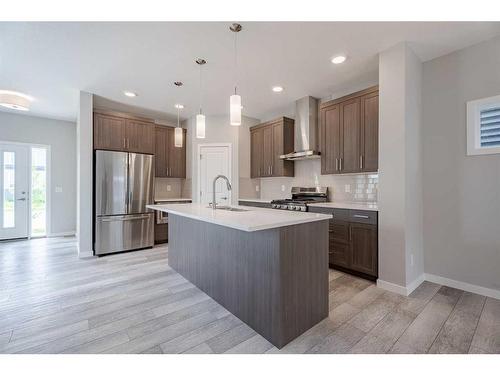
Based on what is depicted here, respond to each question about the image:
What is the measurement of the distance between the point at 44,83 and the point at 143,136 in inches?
61.7

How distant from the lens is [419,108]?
2.87 m

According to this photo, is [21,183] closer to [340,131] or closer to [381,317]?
[340,131]

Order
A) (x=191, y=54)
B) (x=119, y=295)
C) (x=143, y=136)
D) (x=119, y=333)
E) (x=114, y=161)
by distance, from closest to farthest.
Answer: (x=119, y=333), (x=119, y=295), (x=191, y=54), (x=114, y=161), (x=143, y=136)

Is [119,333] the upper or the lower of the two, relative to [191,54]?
lower

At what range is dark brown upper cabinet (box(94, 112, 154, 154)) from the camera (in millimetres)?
4129

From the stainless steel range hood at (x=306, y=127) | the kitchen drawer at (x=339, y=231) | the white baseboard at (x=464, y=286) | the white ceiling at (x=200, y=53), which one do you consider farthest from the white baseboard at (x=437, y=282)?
the white ceiling at (x=200, y=53)

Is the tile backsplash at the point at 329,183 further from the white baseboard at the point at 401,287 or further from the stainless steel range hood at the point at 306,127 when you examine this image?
the white baseboard at the point at 401,287

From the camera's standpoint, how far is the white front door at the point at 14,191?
4.97m

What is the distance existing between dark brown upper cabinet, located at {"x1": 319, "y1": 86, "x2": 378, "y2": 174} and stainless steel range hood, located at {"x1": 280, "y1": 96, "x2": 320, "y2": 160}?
31 centimetres

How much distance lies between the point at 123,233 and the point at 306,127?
3735mm

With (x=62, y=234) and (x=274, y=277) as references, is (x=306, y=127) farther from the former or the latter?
(x=62, y=234)

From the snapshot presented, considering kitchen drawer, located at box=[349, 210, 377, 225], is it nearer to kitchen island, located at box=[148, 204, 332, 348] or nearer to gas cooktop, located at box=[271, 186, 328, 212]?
gas cooktop, located at box=[271, 186, 328, 212]
